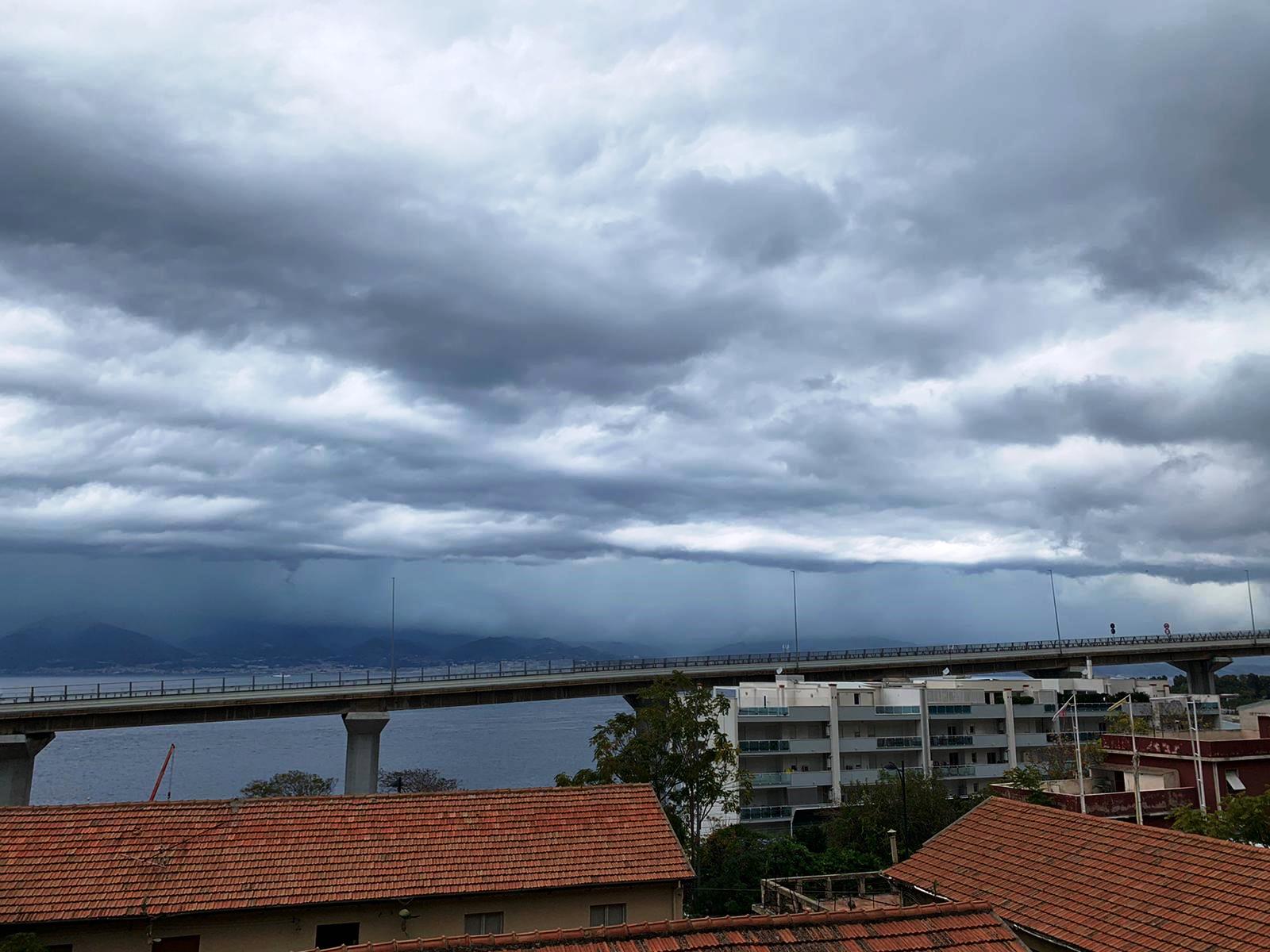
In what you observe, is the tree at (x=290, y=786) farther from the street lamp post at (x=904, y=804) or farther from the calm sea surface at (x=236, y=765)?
the street lamp post at (x=904, y=804)

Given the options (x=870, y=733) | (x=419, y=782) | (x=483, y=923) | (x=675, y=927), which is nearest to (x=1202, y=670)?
(x=870, y=733)

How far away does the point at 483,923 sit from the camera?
25953 mm

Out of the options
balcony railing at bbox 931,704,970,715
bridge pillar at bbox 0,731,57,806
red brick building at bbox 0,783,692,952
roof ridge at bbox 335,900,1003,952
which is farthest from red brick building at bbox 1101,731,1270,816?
bridge pillar at bbox 0,731,57,806

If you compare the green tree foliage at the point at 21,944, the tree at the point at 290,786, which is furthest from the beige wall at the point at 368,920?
the tree at the point at 290,786

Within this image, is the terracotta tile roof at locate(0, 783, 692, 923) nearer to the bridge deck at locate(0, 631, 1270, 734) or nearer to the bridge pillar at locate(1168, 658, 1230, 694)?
the bridge deck at locate(0, 631, 1270, 734)

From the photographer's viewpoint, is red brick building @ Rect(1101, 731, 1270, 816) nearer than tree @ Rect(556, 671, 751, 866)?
No

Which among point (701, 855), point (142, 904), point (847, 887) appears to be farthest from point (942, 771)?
point (142, 904)

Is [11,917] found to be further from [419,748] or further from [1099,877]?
[419,748]

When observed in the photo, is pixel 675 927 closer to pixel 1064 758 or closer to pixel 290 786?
pixel 290 786

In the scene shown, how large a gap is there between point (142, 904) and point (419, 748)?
6914 inches

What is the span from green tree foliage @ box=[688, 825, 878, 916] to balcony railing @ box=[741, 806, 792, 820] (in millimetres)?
19658

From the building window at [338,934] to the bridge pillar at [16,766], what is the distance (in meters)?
59.1

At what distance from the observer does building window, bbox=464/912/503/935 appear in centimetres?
2581

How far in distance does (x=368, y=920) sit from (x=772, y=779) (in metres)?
63.7
